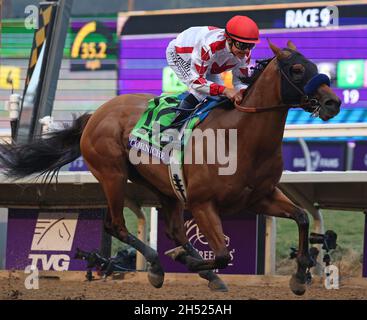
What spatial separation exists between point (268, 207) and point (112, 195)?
1.09 metres

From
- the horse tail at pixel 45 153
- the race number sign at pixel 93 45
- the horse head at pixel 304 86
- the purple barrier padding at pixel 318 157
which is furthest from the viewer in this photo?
the race number sign at pixel 93 45

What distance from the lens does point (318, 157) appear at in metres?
12.3

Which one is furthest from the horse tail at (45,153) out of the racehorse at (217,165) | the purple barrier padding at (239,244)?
the purple barrier padding at (239,244)

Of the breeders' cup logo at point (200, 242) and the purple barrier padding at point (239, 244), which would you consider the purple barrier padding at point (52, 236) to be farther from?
the purple barrier padding at point (239, 244)

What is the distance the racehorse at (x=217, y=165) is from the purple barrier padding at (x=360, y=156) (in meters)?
6.78

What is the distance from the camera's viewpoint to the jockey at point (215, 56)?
4734 millimetres

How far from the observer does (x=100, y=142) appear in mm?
5520

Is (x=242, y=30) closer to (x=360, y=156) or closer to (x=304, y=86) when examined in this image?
(x=304, y=86)

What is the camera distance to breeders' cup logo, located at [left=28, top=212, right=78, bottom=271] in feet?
24.4

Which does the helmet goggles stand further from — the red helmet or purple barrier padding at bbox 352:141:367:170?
purple barrier padding at bbox 352:141:367:170

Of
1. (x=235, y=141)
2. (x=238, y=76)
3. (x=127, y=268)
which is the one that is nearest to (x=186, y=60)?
(x=238, y=76)

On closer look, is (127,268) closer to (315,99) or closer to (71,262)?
(71,262)

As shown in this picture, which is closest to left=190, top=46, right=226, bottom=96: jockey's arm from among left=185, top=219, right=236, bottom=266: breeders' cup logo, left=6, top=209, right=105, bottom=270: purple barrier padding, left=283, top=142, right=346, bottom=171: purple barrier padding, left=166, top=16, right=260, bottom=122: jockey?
left=166, top=16, right=260, bottom=122: jockey

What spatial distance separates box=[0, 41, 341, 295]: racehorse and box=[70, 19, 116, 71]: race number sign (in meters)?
7.07
